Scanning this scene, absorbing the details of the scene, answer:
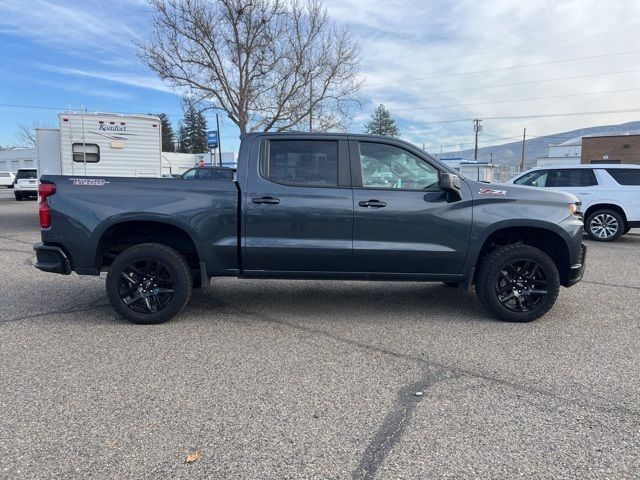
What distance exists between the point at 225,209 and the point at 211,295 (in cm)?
176

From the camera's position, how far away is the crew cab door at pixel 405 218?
476 centimetres

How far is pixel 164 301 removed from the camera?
4910 millimetres

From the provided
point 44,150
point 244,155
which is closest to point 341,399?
point 244,155

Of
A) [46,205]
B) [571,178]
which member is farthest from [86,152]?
[571,178]

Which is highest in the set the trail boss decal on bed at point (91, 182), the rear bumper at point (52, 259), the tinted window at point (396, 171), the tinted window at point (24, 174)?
the tinted window at point (24, 174)

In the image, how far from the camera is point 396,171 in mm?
4902

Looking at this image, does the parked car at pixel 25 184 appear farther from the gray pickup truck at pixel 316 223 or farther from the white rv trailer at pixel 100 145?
the gray pickup truck at pixel 316 223

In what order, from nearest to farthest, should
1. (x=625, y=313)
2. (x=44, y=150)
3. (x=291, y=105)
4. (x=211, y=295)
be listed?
Result: (x=625, y=313) → (x=211, y=295) → (x=44, y=150) → (x=291, y=105)

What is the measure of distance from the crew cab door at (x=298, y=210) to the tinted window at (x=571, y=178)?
28.4 feet

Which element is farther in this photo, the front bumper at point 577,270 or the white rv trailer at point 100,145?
the white rv trailer at point 100,145

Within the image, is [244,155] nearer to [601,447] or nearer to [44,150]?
[601,447]

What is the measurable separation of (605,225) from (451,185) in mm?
8653

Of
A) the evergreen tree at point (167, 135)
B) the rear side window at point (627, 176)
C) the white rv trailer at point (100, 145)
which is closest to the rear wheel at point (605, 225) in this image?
the rear side window at point (627, 176)

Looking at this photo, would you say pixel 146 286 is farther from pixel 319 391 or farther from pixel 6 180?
pixel 6 180
